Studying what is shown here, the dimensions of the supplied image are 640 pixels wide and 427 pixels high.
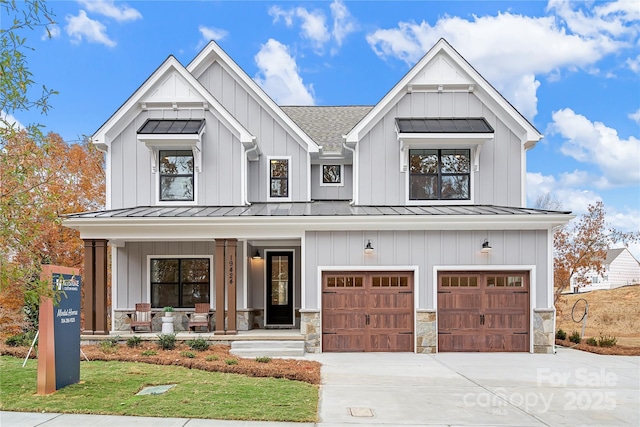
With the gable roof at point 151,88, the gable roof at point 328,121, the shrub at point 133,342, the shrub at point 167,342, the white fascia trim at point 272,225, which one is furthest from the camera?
the gable roof at point 328,121

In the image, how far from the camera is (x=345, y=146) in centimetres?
1527

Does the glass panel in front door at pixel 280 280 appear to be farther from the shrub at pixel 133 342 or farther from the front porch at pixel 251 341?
the shrub at pixel 133 342

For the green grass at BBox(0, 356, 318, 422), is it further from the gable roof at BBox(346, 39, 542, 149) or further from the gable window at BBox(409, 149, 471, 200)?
the gable roof at BBox(346, 39, 542, 149)

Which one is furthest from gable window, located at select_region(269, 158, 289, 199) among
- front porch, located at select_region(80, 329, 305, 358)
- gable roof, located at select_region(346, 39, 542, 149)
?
front porch, located at select_region(80, 329, 305, 358)

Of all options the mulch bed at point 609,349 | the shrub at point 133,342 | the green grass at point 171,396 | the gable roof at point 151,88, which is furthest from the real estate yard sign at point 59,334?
the mulch bed at point 609,349

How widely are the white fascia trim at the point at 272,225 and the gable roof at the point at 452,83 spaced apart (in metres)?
3.11

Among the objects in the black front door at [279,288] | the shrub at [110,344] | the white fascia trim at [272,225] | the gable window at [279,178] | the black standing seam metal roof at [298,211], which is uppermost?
the gable window at [279,178]

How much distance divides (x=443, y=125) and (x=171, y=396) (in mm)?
10405

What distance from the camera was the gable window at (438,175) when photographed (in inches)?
590

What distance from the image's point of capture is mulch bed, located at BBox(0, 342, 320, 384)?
9.59m

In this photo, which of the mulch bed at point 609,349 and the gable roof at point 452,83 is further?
the gable roof at point 452,83

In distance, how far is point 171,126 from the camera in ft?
47.7

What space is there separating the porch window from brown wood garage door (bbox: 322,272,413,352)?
3891 mm

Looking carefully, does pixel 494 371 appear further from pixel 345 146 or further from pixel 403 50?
pixel 403 50
